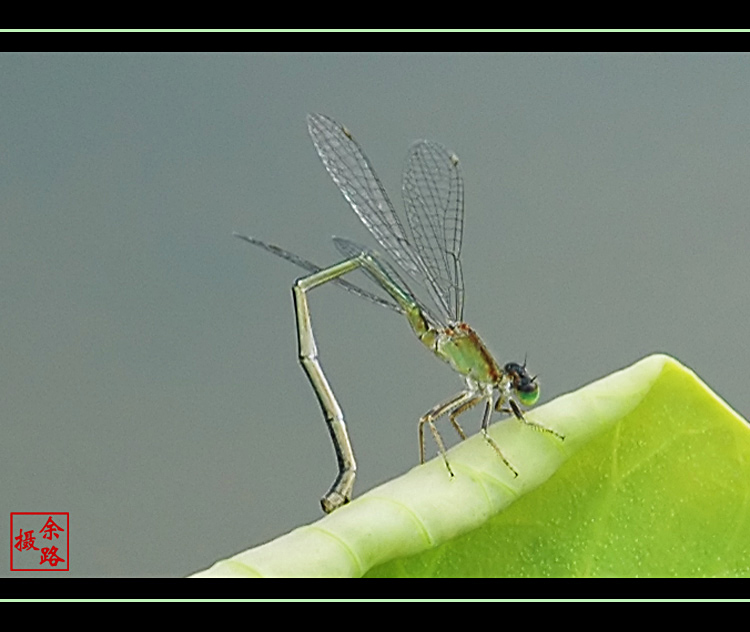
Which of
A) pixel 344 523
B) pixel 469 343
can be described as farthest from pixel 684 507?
pixel 469 343

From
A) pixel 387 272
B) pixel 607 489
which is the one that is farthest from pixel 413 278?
pixel 607 489

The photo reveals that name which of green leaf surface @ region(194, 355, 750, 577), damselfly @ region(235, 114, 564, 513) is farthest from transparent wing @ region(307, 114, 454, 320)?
green leaf surface @ region(194, 355, 750, 577)

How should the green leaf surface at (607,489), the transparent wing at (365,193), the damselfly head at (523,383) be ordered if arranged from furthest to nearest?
the transparent wing at (365,193) → the damselfly head at (523,383) → the green leaf surface at (607,489)

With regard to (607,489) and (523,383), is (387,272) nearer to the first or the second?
(523,383)

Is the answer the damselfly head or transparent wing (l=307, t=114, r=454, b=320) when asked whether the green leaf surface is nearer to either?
the damselfly head

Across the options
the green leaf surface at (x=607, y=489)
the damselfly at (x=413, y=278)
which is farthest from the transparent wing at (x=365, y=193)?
the green leaf surface at (x=607, y=489)

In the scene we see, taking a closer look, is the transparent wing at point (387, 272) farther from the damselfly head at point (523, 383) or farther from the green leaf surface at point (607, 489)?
the green leaf surface at point (607, 489)

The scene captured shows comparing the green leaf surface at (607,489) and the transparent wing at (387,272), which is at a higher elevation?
the transparent wing at (387,272)
